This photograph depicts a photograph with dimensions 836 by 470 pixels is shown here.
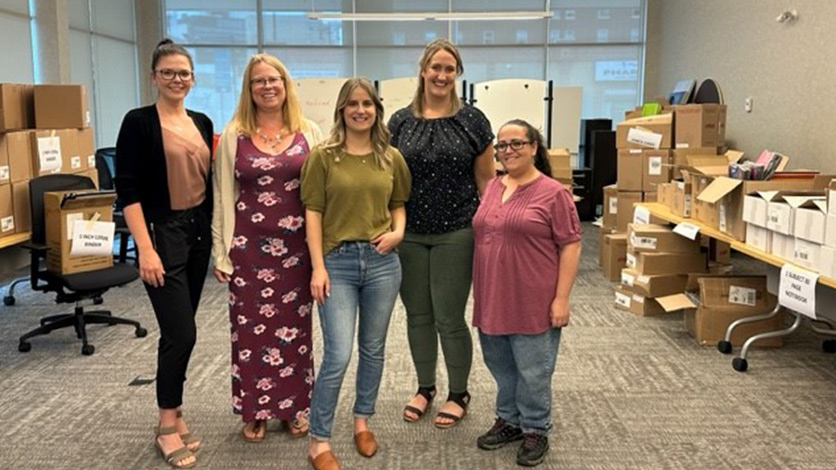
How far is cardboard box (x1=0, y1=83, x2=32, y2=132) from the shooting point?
12.1ft

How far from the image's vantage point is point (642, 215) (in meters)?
4.40

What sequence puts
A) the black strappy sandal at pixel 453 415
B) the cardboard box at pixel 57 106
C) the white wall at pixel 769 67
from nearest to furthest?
the black strappy sandal at pixel 453 415 < the cardboard box at pixel 57 106 < the white wall at pixel 769 67

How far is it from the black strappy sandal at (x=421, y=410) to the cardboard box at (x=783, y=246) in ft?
5.45

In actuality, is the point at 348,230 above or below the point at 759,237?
above

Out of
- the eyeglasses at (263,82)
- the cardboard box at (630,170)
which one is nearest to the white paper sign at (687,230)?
the cardboard box at (630,170)

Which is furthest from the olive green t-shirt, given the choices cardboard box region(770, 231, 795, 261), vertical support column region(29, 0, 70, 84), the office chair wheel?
vertical support column region(29, 0, 70, 84)

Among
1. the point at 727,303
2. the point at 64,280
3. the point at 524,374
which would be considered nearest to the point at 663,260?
the point at 727,303

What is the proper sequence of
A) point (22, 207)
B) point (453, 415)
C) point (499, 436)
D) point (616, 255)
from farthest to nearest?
point (616, 255), point (22, 207), point (453, 415), point (499, 436)

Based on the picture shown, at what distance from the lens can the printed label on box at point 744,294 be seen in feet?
11.8

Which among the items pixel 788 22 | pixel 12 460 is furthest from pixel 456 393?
pixel 788 22

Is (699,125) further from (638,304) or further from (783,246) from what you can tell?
(783,246)

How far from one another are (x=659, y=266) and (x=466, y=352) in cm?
193

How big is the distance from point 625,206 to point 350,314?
3737 mm

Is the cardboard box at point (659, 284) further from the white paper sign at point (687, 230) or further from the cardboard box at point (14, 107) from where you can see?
the cardboard box at point (14, 107)
